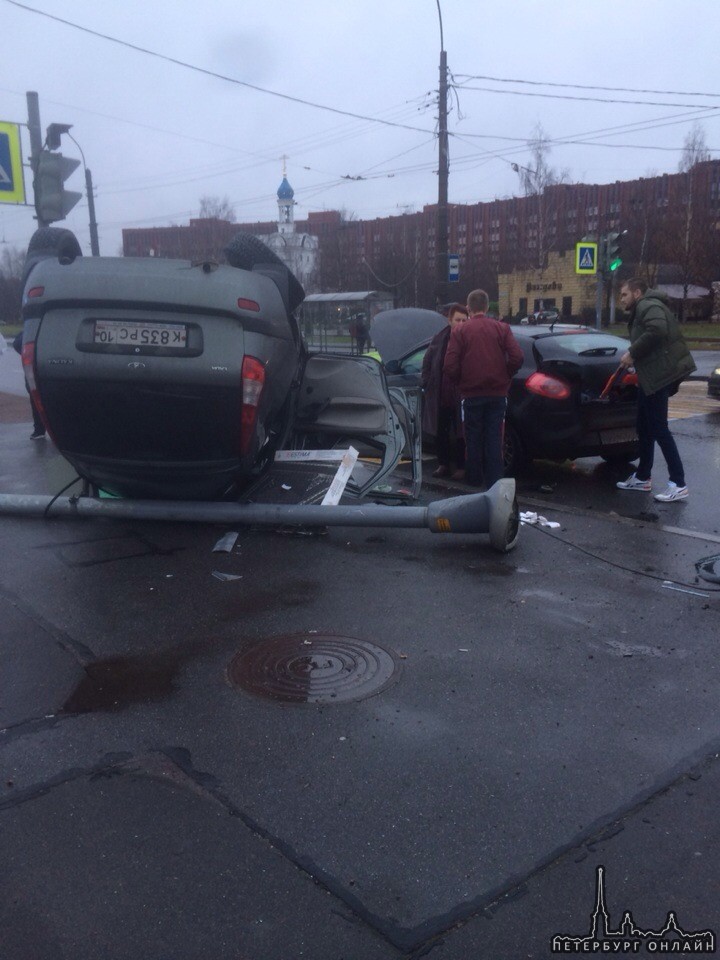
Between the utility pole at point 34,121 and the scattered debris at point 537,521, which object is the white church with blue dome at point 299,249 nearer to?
the utility pole at point 34,121

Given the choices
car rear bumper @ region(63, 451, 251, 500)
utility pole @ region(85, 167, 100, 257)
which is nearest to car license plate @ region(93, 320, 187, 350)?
car rear bumper @ region(63, 451, 251, 500)

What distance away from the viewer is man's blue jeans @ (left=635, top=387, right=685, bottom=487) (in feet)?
25.2

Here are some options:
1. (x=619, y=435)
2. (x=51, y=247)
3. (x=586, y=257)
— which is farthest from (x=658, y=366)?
(x=586, y=257)

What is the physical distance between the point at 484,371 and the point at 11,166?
1194 centimetres

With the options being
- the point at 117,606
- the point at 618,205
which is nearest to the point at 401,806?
the point at 117,606

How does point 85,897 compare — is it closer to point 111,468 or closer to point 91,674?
point 91,674

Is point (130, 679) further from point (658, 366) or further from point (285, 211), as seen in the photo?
point (285, 211)

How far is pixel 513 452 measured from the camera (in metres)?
8.87

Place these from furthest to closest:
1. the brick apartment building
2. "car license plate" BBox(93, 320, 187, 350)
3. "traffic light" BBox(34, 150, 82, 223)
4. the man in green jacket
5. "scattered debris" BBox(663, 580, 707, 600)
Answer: the brick apartment building
"traffic light" BBox(34, 150, 82, 223)
the man in green jacket
"car license plate" BBox(93, 320, 187, 350)
"scattered debris" BBox(663, 580, 707, 600)

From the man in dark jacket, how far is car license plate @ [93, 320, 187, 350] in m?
3.46

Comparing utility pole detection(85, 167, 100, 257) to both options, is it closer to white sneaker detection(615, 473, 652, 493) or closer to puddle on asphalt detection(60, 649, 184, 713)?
white sneaker detection(615, 473, 652, 493)

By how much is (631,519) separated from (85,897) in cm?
554

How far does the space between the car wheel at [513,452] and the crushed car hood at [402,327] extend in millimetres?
1482

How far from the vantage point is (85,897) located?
2562 mm
